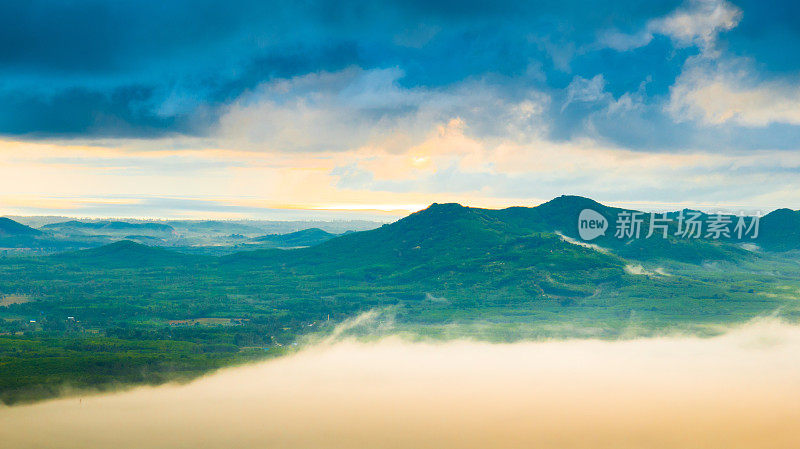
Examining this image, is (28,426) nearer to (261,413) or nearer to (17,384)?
(17,384)

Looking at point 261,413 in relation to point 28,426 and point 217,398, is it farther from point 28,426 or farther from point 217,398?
point 28,426

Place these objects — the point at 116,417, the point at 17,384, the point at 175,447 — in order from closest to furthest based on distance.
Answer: the point at 175,447 < the point at 116,417 < the point at 17,384

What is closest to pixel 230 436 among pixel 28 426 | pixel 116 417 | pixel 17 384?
pixel 116 417

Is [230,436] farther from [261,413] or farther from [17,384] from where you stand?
[17,384]

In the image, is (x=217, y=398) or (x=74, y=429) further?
(x=217, y=398)

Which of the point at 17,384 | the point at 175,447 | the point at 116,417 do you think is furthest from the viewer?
the point at 17,384

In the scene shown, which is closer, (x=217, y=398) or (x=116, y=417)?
(x=116, y=417)

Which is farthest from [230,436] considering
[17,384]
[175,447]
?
[17,384]

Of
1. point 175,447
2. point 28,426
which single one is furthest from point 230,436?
point 28,426
